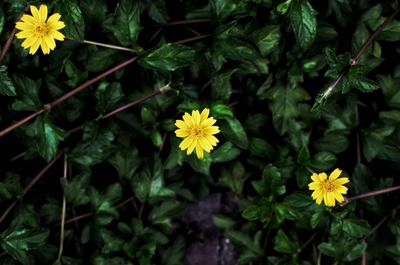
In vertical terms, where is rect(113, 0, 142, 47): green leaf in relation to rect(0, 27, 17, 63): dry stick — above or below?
above

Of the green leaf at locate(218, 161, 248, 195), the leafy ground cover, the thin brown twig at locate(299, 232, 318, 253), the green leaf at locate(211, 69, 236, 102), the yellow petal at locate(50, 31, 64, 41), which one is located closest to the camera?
the yellow petal at locate(50, 31, 64, 41)

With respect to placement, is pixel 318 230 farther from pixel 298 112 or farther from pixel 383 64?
pixel 383 64

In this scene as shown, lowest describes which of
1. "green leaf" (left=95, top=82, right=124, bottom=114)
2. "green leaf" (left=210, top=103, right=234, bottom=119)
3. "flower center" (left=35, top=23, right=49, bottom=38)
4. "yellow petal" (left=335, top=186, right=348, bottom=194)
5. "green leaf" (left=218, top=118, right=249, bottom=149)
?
"yellow petal" (left=335, top=186, right=348, bottom=194)

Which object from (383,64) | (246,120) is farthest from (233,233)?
(383,64)

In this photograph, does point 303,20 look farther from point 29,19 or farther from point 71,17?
point 29,19

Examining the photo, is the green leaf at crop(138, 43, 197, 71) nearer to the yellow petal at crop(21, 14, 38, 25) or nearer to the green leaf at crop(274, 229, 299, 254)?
the yellow petal at crop(21, 14, 38, 25)

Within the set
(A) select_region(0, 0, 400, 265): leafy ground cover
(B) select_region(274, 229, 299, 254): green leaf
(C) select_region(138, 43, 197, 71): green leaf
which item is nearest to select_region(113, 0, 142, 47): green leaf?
(A) select_region(0, 0, 400, 265): leafy ground cover
